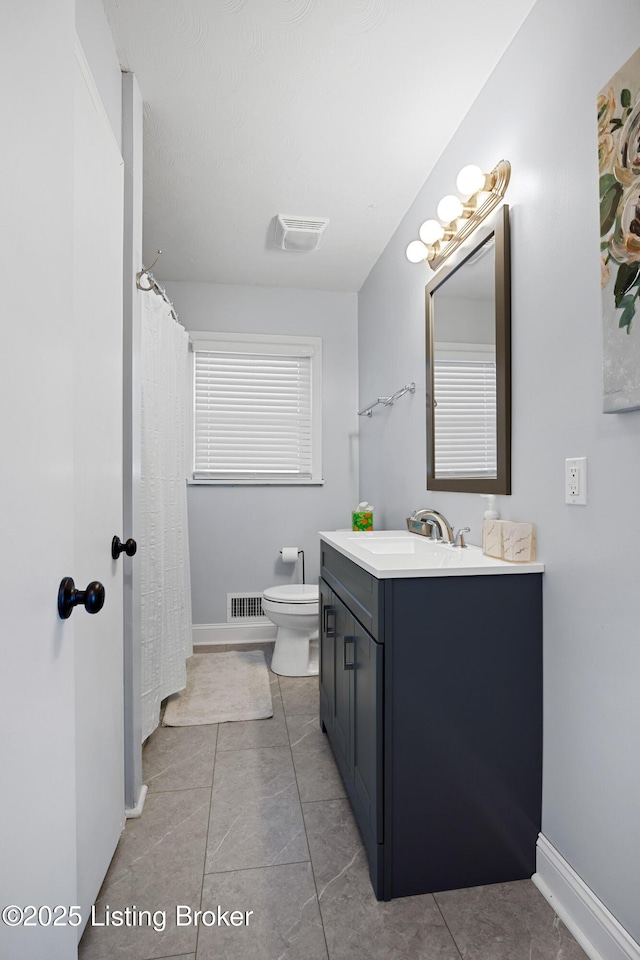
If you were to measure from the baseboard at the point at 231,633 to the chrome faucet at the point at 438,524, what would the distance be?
172 cm

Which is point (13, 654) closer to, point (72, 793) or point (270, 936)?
point (72, 793)

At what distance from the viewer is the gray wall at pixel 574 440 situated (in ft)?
3.78

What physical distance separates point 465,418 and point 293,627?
1.59 m

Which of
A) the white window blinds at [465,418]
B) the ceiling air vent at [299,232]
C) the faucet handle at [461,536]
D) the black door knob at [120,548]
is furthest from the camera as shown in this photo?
the ceiling air vent at [299,232]

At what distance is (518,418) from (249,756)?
5.36 ft

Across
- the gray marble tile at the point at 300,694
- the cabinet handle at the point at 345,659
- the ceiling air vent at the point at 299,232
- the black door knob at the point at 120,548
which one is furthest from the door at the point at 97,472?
the ceiling air vent at the point at 299,232

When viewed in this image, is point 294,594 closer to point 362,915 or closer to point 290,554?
point 290,554

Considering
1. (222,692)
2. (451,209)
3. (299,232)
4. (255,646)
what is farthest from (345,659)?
(299,232)

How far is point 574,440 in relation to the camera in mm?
1326

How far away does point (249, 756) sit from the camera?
210 cm

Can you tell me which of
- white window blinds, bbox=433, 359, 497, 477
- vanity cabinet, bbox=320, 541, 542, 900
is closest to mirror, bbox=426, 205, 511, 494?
white window blinds, bbox=433, 359, 497, 477

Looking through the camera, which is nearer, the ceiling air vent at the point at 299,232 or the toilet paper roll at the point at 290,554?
the ceiling air vent at the point at 299,232

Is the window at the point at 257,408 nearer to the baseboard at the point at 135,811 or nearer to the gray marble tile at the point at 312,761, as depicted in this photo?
the gray marble tile at the point at 312,761

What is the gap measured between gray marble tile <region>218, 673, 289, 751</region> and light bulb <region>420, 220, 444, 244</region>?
2.12 meters
